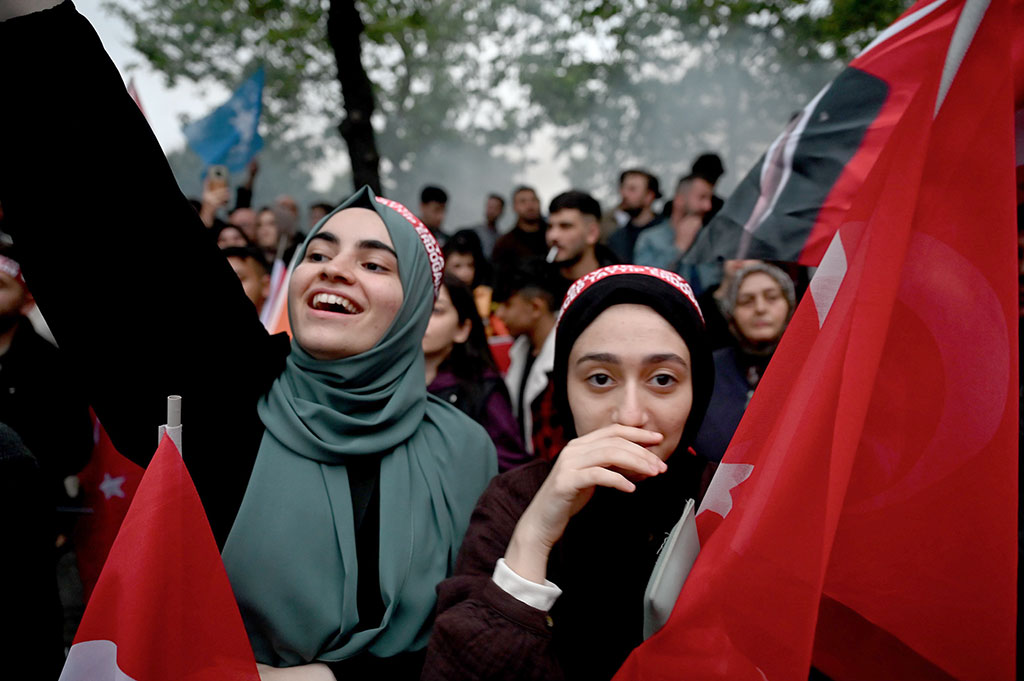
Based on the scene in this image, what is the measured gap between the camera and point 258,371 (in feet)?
5.86

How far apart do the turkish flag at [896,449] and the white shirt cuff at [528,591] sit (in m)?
0.18

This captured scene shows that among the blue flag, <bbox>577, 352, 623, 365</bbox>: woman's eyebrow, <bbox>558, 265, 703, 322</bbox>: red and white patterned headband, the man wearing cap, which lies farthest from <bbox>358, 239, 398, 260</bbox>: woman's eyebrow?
the blue flag

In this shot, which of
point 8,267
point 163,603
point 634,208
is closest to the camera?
point 163,603

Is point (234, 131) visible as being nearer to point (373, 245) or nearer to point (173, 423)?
point (373, 245)

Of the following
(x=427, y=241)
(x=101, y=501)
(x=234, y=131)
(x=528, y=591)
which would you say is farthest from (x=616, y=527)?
(x=234, y=131)

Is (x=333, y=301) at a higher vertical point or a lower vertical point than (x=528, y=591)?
higher

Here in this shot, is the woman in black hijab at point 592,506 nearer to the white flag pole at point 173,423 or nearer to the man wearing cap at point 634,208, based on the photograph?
the white flag pole at point 173,423

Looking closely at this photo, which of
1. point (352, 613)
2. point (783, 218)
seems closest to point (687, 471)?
point (352, 613)

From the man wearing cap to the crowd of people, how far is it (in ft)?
16.7

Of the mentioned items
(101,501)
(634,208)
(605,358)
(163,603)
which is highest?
(634,208)

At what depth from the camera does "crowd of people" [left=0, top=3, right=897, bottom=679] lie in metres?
1.41

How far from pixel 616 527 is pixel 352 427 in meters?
0.68

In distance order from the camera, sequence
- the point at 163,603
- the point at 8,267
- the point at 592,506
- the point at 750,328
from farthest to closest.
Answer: the point at 750,328, the point at 8,267, the point at 592,506, the point at 163,603

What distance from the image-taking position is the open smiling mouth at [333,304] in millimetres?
1819
